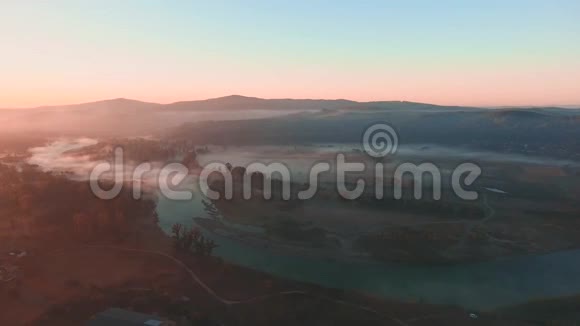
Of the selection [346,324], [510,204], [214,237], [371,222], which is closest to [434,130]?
[510,204]

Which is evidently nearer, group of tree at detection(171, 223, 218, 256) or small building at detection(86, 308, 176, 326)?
small building at detection(86, 308, 176, 326)

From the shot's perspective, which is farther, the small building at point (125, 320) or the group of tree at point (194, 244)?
the group of tree at point (194, 244)

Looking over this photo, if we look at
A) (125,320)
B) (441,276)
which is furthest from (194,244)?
(441,276)

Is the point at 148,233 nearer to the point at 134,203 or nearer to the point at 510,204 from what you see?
the point at 134,203

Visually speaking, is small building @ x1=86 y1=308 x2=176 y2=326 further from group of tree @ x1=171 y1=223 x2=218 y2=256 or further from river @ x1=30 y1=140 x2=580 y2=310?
group of tree @ x1=171 y1=223 x2=218 y2=256

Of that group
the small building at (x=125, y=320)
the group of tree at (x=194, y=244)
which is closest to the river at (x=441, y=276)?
the group of tree at (x=194, y=244)

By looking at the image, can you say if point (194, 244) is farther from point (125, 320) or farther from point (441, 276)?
point (441, 276)

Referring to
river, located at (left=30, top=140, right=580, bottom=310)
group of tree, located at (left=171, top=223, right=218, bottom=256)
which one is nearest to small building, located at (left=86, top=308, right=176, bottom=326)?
river, located at (left=30, top=140, right=580, bottom=310)

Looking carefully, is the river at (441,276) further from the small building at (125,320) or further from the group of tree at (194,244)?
the small building at (125,320)
